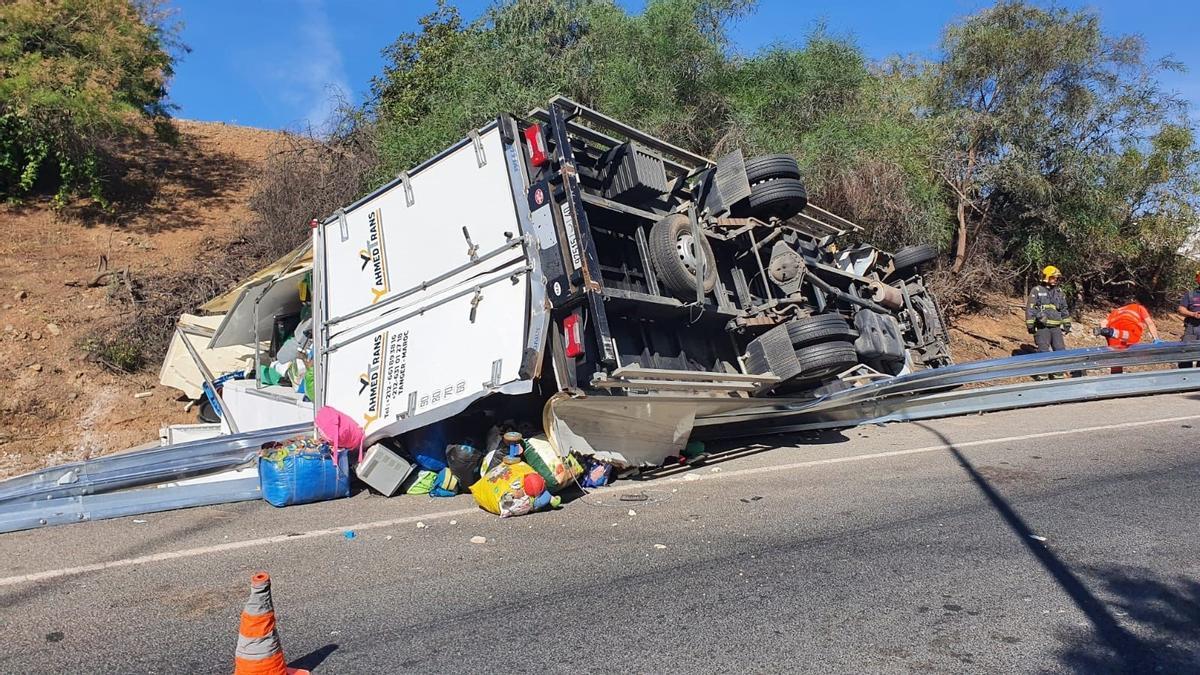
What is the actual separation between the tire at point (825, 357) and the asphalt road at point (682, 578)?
795 mm

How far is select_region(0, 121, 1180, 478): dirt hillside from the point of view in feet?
30.5

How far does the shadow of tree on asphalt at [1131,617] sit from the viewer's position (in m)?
2.70

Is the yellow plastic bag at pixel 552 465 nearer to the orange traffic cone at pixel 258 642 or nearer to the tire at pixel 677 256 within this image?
the tire at pixel 677 256

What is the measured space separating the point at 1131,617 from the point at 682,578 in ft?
5.75

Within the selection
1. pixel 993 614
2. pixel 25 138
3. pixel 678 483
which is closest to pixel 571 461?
pixel 678 483

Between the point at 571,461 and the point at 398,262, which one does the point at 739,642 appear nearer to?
the point at 571,461

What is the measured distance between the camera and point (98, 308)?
11008mm

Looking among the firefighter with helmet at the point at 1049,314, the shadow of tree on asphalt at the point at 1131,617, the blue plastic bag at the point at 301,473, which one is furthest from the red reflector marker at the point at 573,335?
the firefighter with helmet at the point at 1049,314

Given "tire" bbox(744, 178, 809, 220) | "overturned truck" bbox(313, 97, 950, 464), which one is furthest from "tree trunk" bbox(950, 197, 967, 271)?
"tire" bbox(744, 178, 809, 220)

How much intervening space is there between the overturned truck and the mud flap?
15mm

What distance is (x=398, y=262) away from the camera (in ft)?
20.2

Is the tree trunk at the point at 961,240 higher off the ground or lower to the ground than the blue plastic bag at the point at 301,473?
higher

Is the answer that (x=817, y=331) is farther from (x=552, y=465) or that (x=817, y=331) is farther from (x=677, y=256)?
(x=552, y=465)

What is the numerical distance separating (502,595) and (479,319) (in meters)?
2.34
